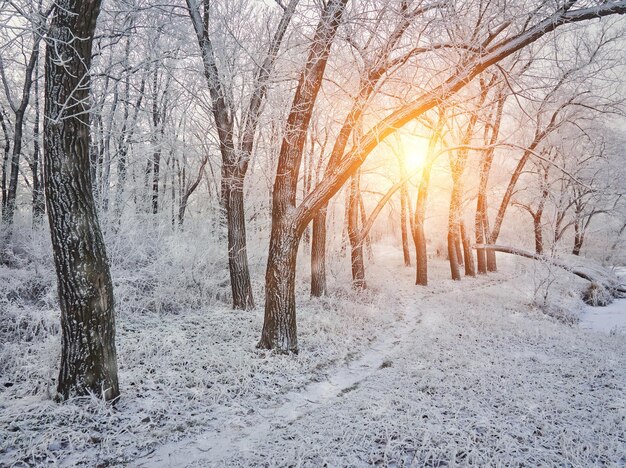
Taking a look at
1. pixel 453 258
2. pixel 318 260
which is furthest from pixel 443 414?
A: pixel 453 258

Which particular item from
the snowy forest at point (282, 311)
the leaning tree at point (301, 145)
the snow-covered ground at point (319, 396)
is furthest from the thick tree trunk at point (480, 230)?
the leaning tree at point (301, 145)

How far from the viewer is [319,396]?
5012mm

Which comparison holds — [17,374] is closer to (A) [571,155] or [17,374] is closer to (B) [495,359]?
(B) [495,359]

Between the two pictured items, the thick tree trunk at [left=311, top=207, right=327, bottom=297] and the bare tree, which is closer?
the bare tree

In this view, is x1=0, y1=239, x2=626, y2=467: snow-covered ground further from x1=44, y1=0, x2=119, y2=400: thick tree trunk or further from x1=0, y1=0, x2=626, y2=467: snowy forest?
x1=44, y1=0, x2=119, y2=400: thick tree trunk

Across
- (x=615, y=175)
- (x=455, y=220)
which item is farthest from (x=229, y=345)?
(x=615, y=175)

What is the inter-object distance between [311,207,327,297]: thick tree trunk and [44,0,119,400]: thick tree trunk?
6.85 metres

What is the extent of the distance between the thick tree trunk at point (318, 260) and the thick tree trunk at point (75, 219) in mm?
6850

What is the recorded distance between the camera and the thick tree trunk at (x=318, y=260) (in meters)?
10.6

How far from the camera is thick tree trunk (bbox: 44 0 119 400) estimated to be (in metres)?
3.71

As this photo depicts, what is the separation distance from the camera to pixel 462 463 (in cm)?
309

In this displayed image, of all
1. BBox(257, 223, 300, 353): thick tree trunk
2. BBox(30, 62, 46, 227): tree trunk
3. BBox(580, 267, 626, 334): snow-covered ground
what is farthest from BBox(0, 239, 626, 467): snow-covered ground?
BBox(30, 62, 46, 227): tree trunk

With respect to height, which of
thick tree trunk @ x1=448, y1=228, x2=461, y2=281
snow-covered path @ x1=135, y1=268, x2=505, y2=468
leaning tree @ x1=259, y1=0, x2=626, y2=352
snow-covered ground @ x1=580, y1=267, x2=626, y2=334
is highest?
leaning tree @ x1=259, y1=0, x2=626, y2=352

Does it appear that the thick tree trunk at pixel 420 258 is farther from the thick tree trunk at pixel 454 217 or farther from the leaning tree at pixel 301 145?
the leaning tree at pixel 301 145
